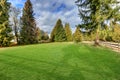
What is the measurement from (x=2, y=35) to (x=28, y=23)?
16830mm

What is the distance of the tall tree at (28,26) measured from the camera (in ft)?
161

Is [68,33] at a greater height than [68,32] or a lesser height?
lesser

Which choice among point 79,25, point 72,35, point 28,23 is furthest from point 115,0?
point 72,35

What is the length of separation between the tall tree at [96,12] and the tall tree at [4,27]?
563 inches

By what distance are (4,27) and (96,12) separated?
1699 centimetres

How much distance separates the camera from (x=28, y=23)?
50.8 metres

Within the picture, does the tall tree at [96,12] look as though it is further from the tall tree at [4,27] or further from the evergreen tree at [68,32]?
the evergreen tree at [68,32]

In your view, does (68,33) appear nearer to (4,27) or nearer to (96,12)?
(4,27)

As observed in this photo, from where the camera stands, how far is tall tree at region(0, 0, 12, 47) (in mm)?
34500

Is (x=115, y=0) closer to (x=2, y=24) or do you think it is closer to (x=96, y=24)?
(x=96, y=24)

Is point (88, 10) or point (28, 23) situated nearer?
point (88, 10)

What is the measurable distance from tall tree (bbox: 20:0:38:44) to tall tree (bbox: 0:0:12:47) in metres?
12.7

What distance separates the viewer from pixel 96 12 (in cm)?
2772

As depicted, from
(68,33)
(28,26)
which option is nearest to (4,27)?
(28,26)
